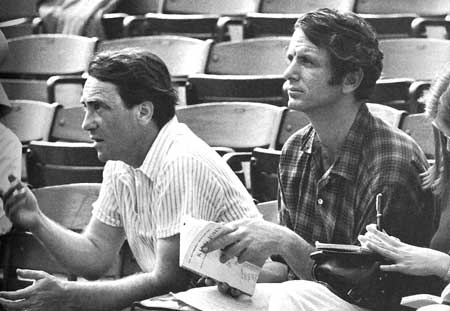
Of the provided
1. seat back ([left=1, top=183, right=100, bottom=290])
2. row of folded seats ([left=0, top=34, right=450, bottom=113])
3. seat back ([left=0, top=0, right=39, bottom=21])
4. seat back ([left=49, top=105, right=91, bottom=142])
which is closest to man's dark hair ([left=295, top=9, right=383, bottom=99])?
seat back ([left=1, top=183, right=100, bottom=290])

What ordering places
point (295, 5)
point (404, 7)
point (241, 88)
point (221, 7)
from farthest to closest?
point (221, 7)
point (295, 5)
point (404, 7)
point (241, 88)

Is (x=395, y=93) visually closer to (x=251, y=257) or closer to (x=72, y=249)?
(x=72, y=249)

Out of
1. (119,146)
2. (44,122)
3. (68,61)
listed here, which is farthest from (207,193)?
(68,61)

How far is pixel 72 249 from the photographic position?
3.02 meters

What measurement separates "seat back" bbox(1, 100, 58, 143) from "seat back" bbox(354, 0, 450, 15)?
1624mm

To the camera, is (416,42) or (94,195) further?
(416,42)

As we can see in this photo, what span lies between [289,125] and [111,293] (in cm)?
133

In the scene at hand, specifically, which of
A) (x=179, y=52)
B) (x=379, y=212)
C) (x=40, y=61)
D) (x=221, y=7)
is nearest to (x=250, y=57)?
(x=179, y=52)

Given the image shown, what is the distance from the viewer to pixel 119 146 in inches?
115

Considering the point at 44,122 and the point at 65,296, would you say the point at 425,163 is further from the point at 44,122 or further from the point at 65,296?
the point at 44,122

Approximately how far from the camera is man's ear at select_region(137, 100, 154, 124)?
2.92 m

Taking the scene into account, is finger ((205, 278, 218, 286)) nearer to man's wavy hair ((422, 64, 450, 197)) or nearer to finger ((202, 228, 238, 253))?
finger ((202, 228, 238, 253))

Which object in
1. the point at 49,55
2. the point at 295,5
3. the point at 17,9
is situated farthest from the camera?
the point at 17,9

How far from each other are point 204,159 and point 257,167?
2.42 ft
